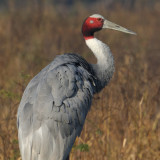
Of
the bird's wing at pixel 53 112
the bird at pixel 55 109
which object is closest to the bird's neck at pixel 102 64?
the bird at pixel 55 109

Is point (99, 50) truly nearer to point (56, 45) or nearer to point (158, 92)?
point (158, 92)

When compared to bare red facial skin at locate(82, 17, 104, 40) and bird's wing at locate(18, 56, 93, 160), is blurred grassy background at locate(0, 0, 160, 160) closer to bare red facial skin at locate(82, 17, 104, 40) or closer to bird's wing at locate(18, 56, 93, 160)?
bird's wing at locate(18, 56, 93, 160)

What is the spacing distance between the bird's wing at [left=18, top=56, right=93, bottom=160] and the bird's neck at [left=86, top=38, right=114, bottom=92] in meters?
0.52

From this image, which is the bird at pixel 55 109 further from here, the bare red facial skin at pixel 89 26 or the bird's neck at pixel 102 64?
the bare red facial skin at pixel 89 26

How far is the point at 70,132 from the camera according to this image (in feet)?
13.7

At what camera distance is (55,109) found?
13.1 ft

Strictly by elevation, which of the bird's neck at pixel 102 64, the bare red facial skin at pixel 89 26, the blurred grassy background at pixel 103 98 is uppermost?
the bare red facial skin at pixel 89 26

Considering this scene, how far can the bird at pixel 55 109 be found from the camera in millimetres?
3900

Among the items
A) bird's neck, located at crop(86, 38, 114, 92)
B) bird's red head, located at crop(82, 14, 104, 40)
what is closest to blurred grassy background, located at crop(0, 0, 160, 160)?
bird's neck, located at crop(86, 38, 114, 92)

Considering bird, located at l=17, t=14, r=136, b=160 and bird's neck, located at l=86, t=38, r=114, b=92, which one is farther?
bird's neck, located at l=86, t=38, r=114, b=92

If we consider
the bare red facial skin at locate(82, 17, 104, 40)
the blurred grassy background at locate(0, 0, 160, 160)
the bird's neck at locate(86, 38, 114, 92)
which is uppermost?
the bare red facial skin at locate(82, 17, 104, 40)

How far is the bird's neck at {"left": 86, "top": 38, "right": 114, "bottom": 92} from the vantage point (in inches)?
193

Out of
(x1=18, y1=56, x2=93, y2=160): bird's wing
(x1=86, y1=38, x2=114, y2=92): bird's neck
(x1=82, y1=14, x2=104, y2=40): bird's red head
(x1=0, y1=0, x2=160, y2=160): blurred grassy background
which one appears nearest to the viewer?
(x1=18, y1=56, x2=93, y2=160): bird's wing

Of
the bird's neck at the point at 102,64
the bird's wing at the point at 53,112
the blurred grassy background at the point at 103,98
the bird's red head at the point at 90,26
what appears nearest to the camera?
the bird's wing at the point at 53,112
